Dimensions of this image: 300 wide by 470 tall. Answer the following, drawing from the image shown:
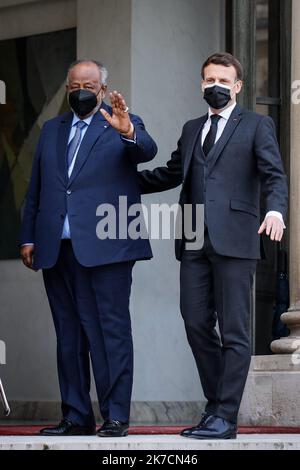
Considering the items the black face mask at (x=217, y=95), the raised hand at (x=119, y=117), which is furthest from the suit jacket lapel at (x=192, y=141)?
the raised hand at (x=119, y=117)

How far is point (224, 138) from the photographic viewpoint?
23.3 ft

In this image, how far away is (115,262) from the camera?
7.25 meters

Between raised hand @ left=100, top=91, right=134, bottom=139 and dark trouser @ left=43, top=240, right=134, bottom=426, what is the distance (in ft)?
2.11

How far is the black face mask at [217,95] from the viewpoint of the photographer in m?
7.05

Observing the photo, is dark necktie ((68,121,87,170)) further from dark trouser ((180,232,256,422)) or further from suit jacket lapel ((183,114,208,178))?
dark trouser ((180,232,256,422))

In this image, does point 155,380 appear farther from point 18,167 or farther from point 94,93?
point 94,93

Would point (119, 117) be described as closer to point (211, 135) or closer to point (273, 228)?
point (211, 135)

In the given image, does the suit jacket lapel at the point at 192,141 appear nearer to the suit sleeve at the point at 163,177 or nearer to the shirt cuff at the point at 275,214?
the suit sleeve at the point at 163,177

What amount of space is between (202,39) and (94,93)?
375cm

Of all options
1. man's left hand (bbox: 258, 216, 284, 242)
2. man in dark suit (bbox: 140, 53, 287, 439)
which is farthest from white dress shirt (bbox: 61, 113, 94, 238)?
man's left hand (bbox: 258, 216, 284, 242)

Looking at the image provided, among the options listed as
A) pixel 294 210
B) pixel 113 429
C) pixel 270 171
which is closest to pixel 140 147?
pixel 270 171

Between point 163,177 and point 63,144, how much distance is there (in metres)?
0.53

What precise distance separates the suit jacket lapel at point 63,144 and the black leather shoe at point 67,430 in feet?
3.96
